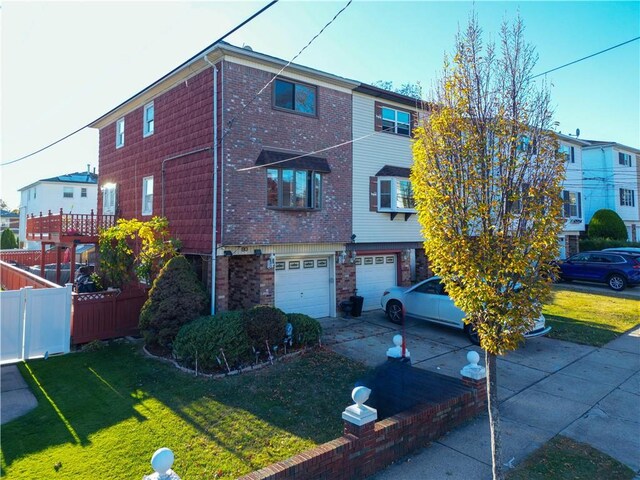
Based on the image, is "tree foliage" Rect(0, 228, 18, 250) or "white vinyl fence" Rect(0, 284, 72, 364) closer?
"white vinyl fence" Rect(0, 284, 72, 364)

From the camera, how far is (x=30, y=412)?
6.85 m

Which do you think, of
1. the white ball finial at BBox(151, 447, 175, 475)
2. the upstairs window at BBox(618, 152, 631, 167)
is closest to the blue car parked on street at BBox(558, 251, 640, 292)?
the upstairs window at BBox(618, 152, 631, 167)

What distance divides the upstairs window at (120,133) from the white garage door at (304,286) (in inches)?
410

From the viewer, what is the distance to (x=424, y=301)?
12.6 metres

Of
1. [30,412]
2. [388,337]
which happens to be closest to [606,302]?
[388,337]

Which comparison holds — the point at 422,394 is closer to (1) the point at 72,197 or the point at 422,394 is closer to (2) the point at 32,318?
(2) the point at 32,318

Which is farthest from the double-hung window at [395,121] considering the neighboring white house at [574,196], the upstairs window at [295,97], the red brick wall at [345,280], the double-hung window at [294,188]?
the neighboring white house at [574,196]

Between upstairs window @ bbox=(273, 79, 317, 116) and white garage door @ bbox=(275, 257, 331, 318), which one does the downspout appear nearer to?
upstairs window @ bbox=(273, 79, 317, 116)

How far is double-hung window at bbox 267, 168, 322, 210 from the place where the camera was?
12711 mm

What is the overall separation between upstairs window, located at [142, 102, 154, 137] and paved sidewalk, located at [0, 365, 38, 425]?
10240 mm

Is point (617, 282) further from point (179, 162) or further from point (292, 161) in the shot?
point (179, 162)

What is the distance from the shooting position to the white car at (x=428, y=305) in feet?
38.4

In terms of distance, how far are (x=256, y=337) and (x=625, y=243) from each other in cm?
3193

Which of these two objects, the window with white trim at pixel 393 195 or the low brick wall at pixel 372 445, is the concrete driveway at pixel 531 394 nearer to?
the low brick wall at pixel 372 445
